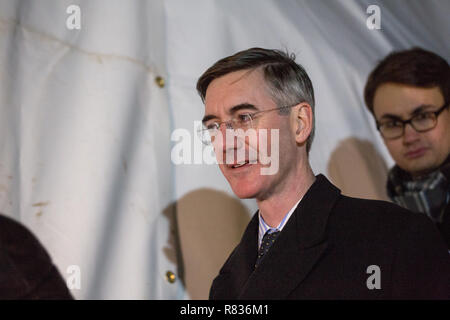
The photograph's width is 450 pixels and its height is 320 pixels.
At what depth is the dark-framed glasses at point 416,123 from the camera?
4.28ft

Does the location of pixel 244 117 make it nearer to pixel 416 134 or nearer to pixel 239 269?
pixel 239 269

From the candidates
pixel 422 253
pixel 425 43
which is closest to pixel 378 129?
pixel 425 43

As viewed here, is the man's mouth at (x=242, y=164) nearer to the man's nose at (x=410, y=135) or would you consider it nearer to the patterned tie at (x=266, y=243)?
the patterned tie at (x=266, y=243)

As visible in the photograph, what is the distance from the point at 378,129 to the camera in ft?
4.40

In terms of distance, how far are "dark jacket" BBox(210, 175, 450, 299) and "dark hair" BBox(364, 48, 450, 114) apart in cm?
52

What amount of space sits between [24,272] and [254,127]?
18.5 inches

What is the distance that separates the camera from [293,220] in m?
0.95

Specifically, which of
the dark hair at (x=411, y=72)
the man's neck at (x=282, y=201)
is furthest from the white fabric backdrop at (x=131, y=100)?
the man's neck at (x=282, y=201)

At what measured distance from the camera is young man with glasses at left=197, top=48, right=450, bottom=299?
85cm

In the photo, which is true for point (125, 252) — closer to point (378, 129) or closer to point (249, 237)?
point (249, 237)

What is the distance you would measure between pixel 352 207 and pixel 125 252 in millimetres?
517

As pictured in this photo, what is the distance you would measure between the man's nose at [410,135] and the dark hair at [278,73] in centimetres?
40

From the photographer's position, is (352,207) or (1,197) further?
(1,197)
